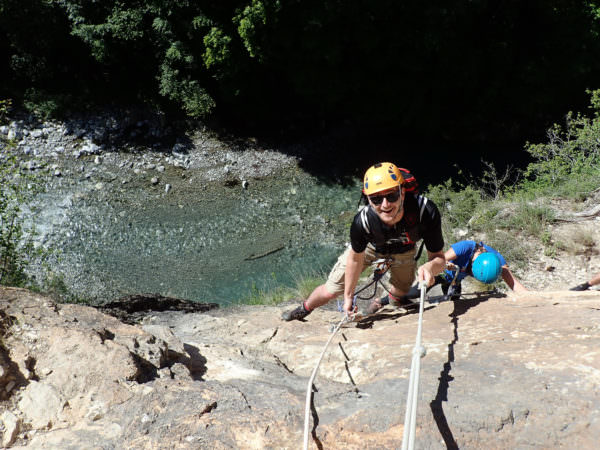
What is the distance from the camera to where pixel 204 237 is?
11398 mm

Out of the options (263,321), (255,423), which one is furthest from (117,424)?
(263,321)

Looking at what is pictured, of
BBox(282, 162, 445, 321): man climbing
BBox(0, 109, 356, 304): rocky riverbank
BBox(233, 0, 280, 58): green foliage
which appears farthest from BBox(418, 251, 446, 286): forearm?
BBox(233, 0, 280, 58): green foliage

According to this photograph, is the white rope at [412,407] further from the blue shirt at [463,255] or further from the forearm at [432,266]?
the blue shirt at [463,255]

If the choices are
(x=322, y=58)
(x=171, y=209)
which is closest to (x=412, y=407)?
(x=171, y=209)

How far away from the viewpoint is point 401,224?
3850 mm

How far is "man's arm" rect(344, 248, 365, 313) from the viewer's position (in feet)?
13.0

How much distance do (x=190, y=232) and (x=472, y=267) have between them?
320 inches

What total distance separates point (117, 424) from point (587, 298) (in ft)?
12.4

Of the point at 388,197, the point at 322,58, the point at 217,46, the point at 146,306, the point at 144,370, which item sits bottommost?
the point at 146,306

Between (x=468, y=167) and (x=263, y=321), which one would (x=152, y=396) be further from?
(x=468, y=167)

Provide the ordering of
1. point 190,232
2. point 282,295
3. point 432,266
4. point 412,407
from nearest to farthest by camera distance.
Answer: point 412,407 < point 432,266 < point 282,295 < point 190,232

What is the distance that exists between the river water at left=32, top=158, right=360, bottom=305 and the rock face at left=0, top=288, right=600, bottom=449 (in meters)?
6.06

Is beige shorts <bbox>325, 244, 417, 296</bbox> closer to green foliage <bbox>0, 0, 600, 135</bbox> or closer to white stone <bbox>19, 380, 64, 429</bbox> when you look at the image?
white stone <bbox>19, 380, 64, 429</bbox>

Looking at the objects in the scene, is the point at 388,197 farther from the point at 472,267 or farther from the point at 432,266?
the point at 472,267
